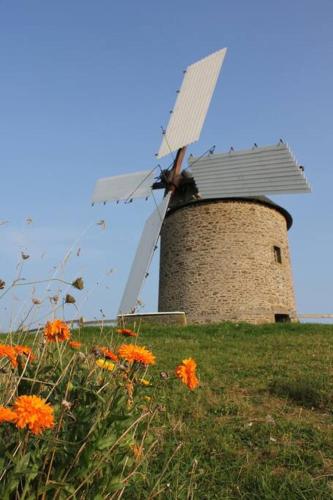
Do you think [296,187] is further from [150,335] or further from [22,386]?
[22,386]

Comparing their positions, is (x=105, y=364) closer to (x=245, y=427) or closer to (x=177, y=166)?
(x=245, y=427)

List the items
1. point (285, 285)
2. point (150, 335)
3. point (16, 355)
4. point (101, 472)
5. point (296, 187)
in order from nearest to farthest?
point (101, 472), point (16, 355), point (150, 335), point (296, 187), point (285, 285)

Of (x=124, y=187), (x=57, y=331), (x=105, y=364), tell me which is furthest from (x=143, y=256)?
(x=57, y=331)

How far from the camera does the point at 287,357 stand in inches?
316

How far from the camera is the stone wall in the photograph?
15.9 metres

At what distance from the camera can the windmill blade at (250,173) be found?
14531 mm

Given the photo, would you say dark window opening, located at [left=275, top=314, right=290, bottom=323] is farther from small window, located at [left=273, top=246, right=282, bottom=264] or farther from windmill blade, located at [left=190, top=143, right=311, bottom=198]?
windmill blade, located at [left=190, top=143, right=311, bottom=198]

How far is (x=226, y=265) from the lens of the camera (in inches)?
634

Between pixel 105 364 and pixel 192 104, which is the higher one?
pixel 192 104

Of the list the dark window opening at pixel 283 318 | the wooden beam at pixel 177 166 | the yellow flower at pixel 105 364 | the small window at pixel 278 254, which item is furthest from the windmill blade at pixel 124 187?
the yellow flower at pixel 105 364

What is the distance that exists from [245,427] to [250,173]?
1205cm

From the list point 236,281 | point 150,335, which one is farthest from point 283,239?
point 150,335

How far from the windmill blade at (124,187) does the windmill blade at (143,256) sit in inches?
51.3

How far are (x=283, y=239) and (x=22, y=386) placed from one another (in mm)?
16604
